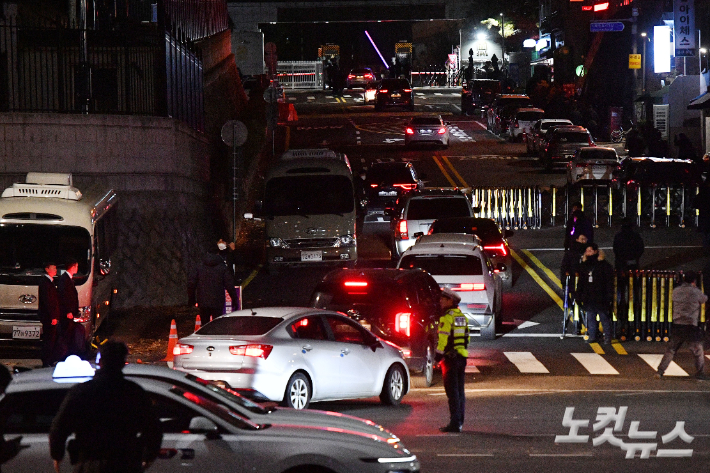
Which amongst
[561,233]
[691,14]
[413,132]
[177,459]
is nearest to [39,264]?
[177,459]

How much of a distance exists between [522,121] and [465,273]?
33263 millimetres

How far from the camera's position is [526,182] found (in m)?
38.3

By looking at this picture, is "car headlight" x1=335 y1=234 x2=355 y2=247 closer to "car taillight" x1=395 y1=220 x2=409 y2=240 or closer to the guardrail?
"car taillight" x1=395 y1=220 x2=409 y2=240

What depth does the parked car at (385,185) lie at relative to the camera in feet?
104

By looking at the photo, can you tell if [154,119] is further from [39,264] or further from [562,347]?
[562,347]

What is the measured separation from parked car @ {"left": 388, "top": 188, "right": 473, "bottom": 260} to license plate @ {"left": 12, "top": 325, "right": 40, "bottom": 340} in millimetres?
9792

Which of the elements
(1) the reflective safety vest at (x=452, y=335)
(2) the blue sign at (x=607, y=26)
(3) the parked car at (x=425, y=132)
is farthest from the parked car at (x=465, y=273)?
(2) the blue sign at (x=607, y=26)

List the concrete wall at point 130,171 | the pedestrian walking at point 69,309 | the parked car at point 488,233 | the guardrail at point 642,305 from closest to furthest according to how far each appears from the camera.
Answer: the pedestrian walking at point 69,309 → the guardrail at point 642,305 → the concrete wall at point 130,171 → the parked car at point 488,233

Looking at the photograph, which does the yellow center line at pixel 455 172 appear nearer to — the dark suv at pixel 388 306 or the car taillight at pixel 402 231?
the car taillight at pixel 402 231

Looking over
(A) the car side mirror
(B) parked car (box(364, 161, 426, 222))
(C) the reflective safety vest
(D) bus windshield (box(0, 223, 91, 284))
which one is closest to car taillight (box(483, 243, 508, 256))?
(D) bus windshield (box(0, 223, 91, 284))

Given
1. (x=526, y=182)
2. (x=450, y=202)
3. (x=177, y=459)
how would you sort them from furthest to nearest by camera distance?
(x=526, y=182)
(x=450, y=202)
(x=177, y=459)

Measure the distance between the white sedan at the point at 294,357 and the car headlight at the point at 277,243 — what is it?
10.5m

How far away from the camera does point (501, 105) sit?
56.3 meters

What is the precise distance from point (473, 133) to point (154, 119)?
34.7 m
